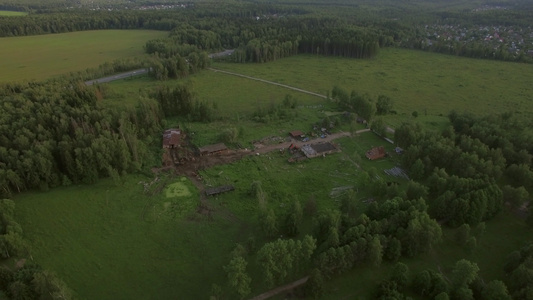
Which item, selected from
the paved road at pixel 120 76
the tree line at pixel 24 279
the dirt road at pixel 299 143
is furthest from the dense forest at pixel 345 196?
the paved road at pixel 120 76

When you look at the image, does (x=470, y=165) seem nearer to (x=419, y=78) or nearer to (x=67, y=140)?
(x=67, y=140)

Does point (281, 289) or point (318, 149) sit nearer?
point (281, 289)

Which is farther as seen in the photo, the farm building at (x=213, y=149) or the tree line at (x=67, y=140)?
the farm building at (x=213, y=149)

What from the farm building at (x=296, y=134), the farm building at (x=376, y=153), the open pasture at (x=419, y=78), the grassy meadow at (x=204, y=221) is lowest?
the grassy meadow at (x=204, y=221)

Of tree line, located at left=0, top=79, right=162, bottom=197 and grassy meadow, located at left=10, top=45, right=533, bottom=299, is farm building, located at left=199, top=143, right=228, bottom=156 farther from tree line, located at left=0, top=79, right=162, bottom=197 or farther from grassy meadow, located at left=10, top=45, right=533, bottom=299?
tree line, located at left=0, top=79, right=162, bottom=197

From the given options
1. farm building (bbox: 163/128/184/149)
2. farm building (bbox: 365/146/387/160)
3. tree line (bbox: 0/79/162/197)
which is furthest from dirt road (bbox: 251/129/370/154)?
tree line (bbox: 0/79/162/197)

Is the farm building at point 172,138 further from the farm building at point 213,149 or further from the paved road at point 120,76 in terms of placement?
the paved road at point 120,76

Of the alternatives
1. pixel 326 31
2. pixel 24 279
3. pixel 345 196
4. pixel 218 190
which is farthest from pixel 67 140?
pixel 326 31
